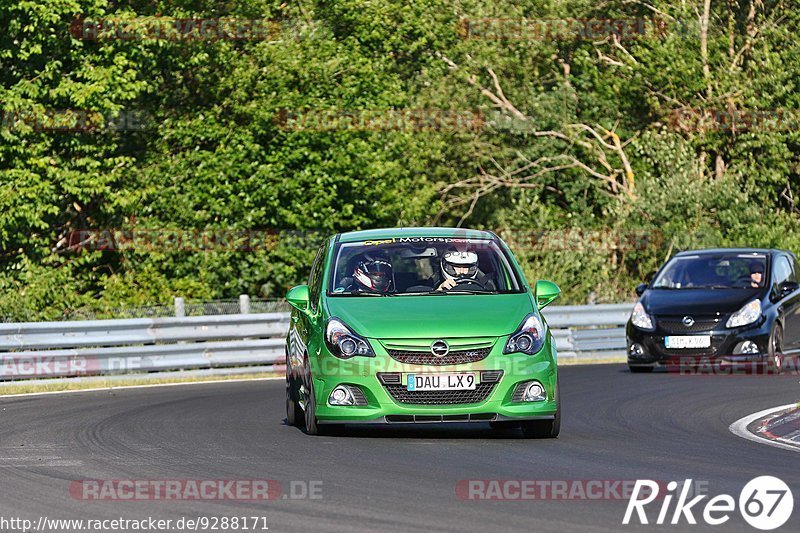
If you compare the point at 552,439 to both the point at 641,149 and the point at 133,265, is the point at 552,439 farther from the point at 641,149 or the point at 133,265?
the point at 641,149

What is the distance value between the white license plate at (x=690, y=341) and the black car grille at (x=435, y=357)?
9.35 m

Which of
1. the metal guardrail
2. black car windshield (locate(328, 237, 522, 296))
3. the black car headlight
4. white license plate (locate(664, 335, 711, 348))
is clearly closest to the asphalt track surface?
black car windshield (locate(328, 237, 522, 296))

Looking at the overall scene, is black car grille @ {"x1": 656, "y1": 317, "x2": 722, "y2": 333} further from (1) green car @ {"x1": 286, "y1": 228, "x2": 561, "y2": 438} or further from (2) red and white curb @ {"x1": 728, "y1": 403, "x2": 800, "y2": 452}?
(1) green car @ {"x1": 286, "y1": 228, "x2": 561, "y2": 438}

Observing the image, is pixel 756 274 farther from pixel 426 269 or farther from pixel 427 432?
pixel 427 432

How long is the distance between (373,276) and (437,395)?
4.88 ft

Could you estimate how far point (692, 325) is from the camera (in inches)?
800

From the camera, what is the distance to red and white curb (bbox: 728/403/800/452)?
11.9 meters

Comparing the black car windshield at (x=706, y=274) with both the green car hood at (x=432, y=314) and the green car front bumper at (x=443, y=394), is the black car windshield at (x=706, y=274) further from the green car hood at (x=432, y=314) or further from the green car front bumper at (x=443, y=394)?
the green car front bumper at (x=443, y=394)

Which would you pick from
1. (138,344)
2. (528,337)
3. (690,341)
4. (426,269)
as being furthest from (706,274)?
(528,337)

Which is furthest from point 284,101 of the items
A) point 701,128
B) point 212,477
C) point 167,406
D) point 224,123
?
point 212,477

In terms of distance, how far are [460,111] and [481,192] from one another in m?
2.66

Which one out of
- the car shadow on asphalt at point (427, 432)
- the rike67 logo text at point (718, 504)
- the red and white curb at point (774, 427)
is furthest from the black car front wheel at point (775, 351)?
the rike67 logo text at point (718, 504)

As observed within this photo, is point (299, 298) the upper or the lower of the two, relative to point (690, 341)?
upper

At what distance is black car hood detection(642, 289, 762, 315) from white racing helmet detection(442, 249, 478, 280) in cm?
834
